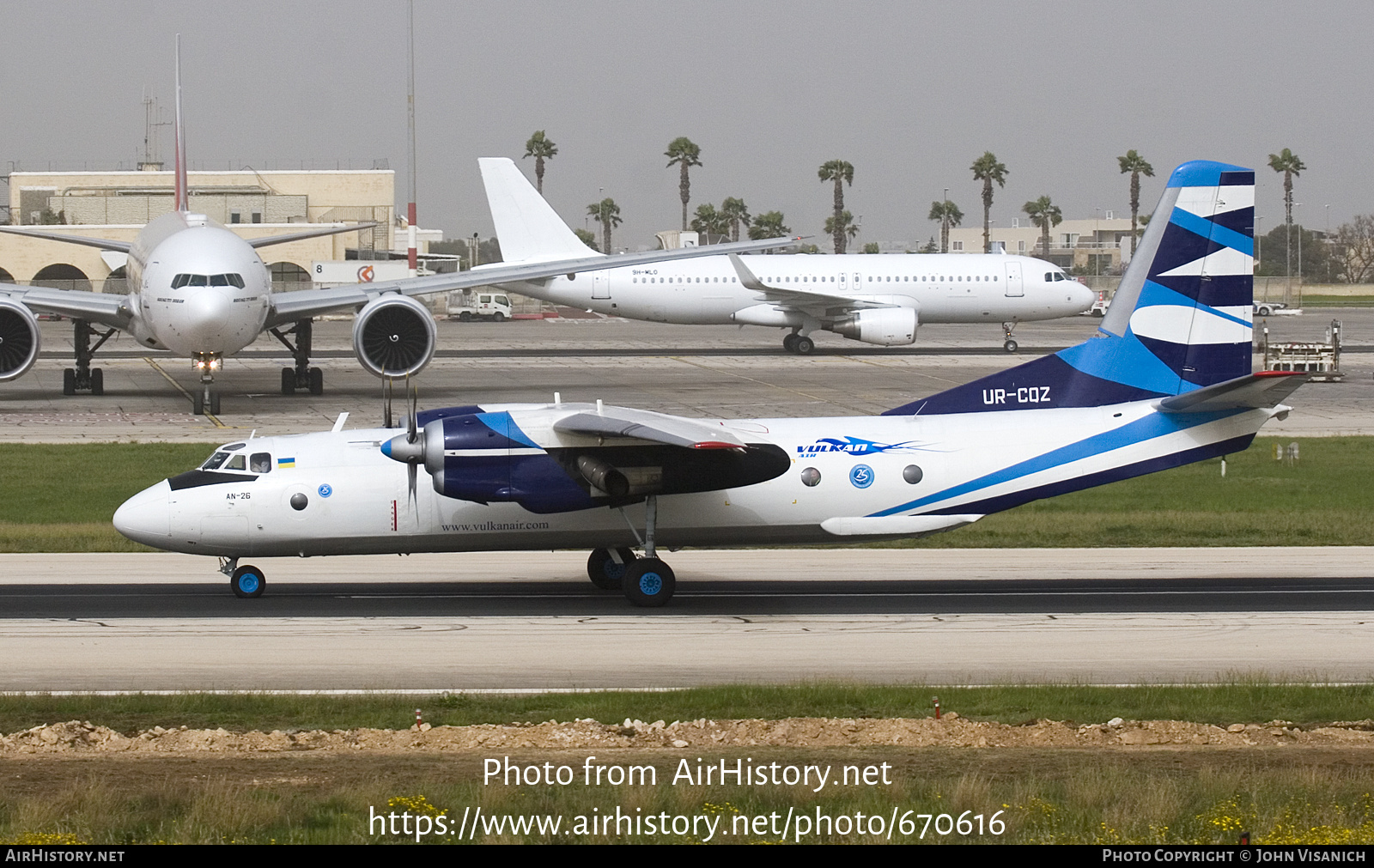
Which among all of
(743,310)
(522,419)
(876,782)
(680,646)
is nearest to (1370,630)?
(680,646)

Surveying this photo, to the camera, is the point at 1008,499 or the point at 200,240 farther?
the point at 200,240

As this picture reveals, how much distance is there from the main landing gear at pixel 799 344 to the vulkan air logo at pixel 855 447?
4560 cm

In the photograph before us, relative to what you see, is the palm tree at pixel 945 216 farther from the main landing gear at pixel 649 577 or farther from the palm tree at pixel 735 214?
the main landing gear at pixel 649 577

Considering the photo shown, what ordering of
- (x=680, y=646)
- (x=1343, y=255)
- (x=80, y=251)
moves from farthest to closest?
(x=1343, y=255) → (x=80, y=251) → (x=680, y=646)

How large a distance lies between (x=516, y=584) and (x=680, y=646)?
5.01 meters

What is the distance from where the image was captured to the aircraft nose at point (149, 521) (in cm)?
2077

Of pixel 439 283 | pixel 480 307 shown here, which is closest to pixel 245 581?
pixel 439 283

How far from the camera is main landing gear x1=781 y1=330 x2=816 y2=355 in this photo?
67312 millimetres

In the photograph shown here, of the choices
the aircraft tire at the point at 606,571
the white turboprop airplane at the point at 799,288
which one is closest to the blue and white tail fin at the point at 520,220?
the white turboprop airplane at the point at 799,288

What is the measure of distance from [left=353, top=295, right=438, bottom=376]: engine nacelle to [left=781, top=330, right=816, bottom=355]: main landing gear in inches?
1044

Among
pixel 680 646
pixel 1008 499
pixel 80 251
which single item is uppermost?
pixel 80 251

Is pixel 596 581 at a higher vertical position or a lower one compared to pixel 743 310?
lower

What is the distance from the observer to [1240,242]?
925 inches

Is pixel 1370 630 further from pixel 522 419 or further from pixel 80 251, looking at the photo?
pixel 80 251
